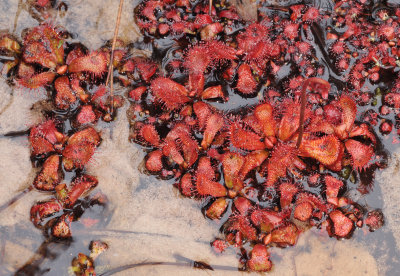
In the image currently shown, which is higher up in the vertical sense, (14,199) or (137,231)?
(14,199)

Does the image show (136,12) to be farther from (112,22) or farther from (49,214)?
(49,214)

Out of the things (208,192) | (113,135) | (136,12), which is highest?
(136,12)

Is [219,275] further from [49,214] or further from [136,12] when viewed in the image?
[136,12]

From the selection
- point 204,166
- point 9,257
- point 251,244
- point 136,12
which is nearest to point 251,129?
point 204,166

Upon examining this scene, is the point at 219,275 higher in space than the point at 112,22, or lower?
lower

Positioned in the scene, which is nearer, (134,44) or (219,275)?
(219,275)

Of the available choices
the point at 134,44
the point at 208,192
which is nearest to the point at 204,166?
the point at 208,192
